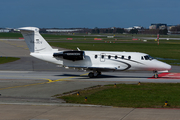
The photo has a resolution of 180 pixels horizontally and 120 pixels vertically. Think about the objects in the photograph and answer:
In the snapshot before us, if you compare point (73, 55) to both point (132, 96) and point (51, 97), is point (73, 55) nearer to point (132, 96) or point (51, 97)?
point (51, 97)

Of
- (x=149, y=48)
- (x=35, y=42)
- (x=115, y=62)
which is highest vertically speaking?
(x=35, y=42)

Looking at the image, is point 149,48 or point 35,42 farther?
point 149,48

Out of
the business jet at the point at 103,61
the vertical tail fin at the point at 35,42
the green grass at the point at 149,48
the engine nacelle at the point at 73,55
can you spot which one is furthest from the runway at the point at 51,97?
the green grass at the point at 149,48

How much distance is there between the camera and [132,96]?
899 inches

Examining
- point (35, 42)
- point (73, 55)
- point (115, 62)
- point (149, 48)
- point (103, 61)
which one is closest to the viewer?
point (73, 55)

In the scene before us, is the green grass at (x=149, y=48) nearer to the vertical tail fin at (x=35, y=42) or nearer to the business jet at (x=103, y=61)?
the business jet at (x=103, y=61)

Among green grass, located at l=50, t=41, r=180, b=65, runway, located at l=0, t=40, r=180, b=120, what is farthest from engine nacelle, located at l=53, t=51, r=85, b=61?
green grass, located at l=50, t=41, r=180, b=65

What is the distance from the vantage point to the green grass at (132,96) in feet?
66.1

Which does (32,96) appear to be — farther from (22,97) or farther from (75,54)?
(75,54)

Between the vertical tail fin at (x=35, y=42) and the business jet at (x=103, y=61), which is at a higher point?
the vertical tail fin at (x=35, y=42)

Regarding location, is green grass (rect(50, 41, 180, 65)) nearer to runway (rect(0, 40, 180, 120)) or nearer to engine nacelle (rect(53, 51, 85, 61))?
runway (rect(0, 40, 180, 120))

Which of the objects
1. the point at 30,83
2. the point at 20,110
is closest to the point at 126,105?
the point at 20,110

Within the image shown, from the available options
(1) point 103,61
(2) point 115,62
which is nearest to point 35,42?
(1) point 103,61

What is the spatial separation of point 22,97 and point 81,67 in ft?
39.9
